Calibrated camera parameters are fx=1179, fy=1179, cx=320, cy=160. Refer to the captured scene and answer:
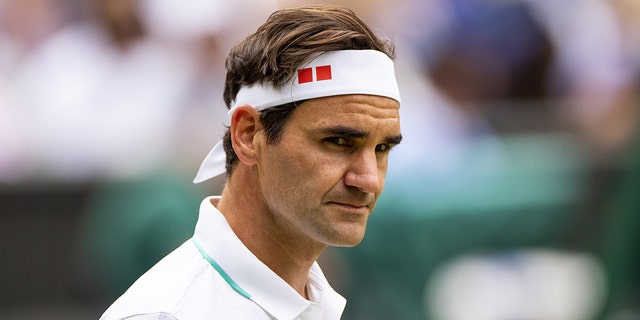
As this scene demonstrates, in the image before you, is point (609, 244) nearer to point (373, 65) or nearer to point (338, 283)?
point (338, 283)

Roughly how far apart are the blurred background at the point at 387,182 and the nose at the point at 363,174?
376 cm

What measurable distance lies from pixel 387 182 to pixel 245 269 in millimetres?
4014

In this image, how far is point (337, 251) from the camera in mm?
6605

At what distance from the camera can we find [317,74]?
271 centimetres

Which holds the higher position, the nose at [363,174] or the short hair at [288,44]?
the short hair at [288,44]

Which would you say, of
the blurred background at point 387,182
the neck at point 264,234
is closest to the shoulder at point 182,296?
the neck at point 264,234

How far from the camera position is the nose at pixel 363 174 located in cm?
269

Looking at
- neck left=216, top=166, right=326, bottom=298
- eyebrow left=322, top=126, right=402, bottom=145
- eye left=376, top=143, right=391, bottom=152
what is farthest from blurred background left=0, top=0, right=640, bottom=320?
eyebrow left=322, top=126, right=402, bottom=145

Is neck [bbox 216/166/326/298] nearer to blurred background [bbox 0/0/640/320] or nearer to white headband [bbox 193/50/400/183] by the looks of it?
Answer: white headband [bbox 193/50/400/183]

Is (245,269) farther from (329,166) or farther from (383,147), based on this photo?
(383,147)

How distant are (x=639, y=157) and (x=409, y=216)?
1.65m

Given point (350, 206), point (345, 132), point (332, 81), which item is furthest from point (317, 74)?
point (350, 206)

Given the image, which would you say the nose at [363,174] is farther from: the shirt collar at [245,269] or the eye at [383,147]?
the shirt collar at [245,269]

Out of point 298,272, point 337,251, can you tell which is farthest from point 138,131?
point 298,272
